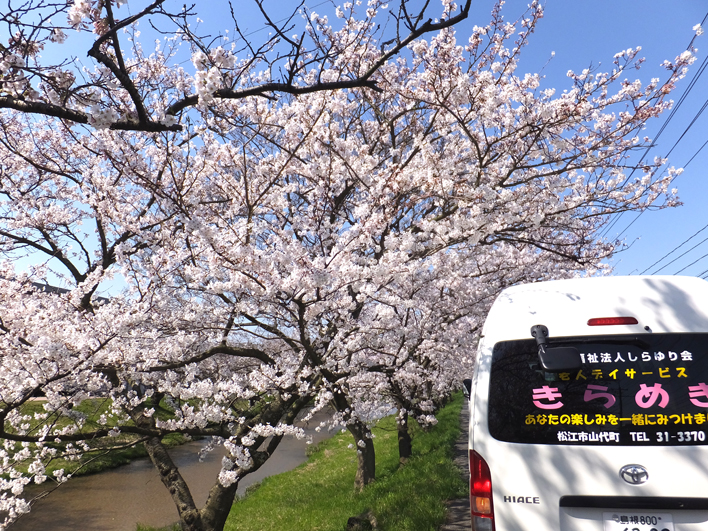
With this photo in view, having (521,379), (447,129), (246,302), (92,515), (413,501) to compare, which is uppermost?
(447,129)

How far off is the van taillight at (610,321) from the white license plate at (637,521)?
107cm

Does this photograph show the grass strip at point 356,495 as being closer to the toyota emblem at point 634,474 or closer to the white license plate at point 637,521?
the white license plate at point 637,521

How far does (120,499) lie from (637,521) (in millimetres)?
14708

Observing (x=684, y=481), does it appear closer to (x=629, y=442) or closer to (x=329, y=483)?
(x=629, y=442)

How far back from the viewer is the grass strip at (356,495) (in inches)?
259

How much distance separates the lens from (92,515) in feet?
37.8

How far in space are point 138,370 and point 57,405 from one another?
3.22ft

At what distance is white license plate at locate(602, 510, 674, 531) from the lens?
2.40m

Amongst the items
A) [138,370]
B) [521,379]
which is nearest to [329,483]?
[138,370]

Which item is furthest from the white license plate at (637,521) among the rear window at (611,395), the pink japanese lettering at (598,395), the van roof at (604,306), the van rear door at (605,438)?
the van roof at (604,306)

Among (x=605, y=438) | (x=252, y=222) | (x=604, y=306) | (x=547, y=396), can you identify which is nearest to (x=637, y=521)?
(x=605, y=438)

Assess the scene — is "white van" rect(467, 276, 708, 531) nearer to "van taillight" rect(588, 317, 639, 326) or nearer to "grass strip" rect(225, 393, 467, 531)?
"van taillight" rect(588, 317, 639, 326)

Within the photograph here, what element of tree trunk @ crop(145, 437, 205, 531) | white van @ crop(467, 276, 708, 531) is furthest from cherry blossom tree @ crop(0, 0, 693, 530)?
white van @ crop(467, 276, 708, 531)

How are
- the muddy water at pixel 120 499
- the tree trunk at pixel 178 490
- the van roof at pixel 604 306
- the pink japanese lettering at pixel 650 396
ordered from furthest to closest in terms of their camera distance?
1. the muddy water at pixel 120 499
2. the tree trunk at pixel 178 490
3. the van roof at pixel 604 306
4. the pink japanese lettering at pixel 650 396
